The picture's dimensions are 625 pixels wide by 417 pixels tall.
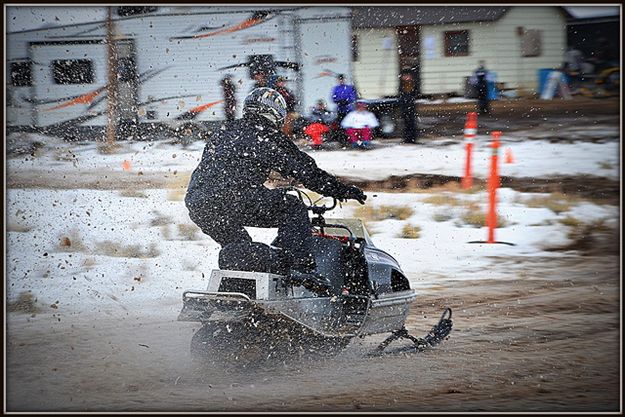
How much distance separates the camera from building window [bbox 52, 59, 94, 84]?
10844 millimetres

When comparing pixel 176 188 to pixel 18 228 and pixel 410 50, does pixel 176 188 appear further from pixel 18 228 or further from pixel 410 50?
pixel 410 50

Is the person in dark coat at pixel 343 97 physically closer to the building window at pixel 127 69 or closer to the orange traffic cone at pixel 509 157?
the orange traffic cone at pixel 509 157

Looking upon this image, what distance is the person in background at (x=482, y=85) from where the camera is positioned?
1338 centimetres

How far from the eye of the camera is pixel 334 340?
613 centimetres

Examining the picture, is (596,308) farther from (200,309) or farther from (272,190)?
(200,309)

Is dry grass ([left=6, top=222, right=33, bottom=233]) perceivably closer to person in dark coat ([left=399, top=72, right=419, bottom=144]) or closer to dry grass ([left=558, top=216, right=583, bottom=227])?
person in dark coat ([left=399, top=72, right=419, bottom=144])

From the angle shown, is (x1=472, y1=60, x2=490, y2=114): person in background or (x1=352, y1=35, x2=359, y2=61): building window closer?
(x1=352, y1=35, x2=359, y2=61): building window

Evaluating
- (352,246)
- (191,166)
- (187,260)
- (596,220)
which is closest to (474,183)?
(596,220)

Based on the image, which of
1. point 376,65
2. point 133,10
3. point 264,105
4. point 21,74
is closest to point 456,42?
point 376,65

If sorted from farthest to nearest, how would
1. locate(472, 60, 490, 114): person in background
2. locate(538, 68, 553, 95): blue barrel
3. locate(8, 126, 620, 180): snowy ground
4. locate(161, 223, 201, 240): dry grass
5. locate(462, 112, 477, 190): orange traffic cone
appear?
locate(472, 60, 490, 114): person in background, locate(538, 68, 553, 95): blue barrel, locate(462, 112, 477, 190): orange traffic cone, locate(8, 126, 620, 180): snowy ground, locate(161, 223, 201, 240): dry grass

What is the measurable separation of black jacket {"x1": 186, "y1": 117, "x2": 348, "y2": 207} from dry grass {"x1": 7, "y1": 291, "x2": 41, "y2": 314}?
2.89 metres

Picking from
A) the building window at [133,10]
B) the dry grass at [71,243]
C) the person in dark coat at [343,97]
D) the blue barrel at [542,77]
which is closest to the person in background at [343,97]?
the person in dark coat at [343,97]

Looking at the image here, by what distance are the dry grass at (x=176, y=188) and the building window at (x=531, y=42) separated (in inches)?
218

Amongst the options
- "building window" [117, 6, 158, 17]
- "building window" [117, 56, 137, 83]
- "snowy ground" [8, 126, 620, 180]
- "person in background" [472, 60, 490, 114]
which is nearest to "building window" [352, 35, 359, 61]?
"snowy ground" [8, 126, 620, 180]
